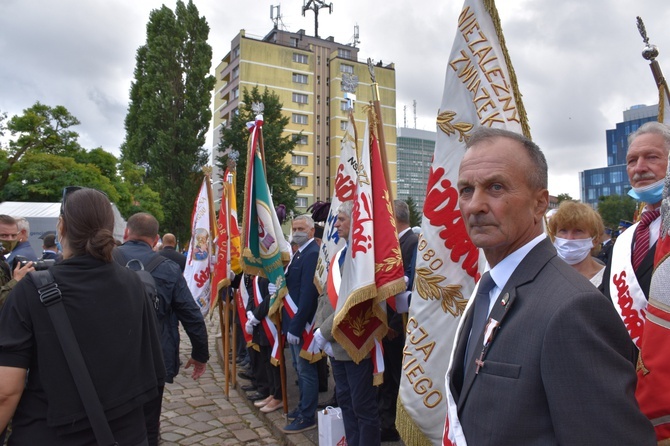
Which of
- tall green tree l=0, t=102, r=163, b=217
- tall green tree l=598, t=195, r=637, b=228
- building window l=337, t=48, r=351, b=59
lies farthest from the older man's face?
building window l=337, t=48, r=351, b=59

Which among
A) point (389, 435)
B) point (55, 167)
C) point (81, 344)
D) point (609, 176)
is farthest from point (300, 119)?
point (609, 176)

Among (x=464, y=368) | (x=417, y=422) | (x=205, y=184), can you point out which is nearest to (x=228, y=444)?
(x=417, y=422)

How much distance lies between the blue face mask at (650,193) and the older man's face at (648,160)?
20 mm

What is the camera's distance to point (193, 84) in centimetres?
3322

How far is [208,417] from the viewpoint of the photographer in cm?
573

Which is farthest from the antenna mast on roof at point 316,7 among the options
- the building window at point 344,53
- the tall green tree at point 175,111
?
the tall green tree at point 175,111

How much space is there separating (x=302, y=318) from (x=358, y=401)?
1.42 metres

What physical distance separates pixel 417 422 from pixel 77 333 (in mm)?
1809

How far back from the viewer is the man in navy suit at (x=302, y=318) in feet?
16.5

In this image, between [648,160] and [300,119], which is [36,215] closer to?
[648,160]

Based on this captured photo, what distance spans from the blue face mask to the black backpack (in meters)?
3.09

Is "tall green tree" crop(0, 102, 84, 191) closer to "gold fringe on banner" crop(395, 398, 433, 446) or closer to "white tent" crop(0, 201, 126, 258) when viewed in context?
"white tent" crop(0, 201, 126, 258)

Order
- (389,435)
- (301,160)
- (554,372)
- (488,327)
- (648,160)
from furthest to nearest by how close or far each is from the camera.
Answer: (301,160)
(389,435)
(648,160)
(488,327)
(554,372)

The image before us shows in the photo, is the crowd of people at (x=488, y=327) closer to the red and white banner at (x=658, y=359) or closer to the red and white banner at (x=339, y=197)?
the red and white banner at (x=658, y=359)
